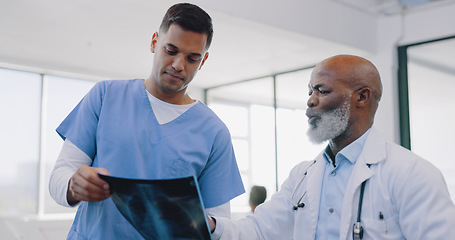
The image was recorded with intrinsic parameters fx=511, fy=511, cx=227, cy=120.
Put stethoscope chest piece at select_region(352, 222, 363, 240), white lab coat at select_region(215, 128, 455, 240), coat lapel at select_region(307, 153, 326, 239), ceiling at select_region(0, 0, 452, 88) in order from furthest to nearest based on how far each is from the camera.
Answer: ceiling at select_region(0, 0, 452, 88) → coat lapel at select_region(307, 153, 326, 239) → stethoscope chest piece at select_region(352, 222, 363, 240) → white lab coat at select_region(215, 128, 455, 240)

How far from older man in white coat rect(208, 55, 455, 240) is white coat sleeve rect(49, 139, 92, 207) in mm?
429

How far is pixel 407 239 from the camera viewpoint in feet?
4.80

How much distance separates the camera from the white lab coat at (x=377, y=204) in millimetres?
1406

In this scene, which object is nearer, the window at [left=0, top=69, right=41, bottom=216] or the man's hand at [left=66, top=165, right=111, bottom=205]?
the man's hand at [left=66, top=165, right=111, bottom=205]

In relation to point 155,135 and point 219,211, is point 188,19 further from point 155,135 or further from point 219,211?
point 219,211

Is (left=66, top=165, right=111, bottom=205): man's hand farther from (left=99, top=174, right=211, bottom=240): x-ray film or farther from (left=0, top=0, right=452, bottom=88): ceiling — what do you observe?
(left=0, top=0, right=452, bottom=88): ceiling

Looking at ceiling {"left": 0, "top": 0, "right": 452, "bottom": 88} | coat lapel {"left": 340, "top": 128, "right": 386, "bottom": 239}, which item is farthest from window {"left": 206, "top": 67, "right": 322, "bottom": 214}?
coat lapel {"left": 340, "top": 128, "right": 386, "bottom": 239}

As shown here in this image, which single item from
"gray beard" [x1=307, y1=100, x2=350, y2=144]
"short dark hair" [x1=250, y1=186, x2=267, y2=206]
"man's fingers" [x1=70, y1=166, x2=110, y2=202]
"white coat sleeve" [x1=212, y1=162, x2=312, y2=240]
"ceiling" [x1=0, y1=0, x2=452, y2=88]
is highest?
"ceiling" [x1=0, y1=0, x2=452, y2=88]

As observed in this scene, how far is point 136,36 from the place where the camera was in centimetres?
478

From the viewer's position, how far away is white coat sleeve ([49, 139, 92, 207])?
51.4 inches

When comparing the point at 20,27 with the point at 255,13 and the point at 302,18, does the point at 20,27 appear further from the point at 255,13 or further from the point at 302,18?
the point at 302,18

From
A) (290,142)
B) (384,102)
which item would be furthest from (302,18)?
(290,142)

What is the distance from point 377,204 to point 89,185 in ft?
2.81

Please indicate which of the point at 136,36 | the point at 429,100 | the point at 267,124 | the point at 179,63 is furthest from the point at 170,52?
the point at 267,124
